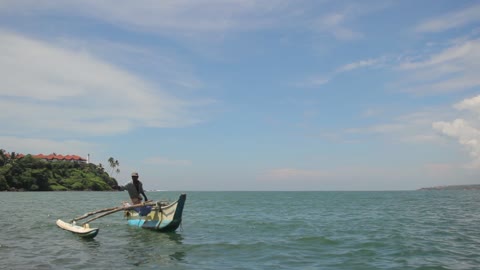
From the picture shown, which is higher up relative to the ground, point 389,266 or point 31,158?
point 31,158

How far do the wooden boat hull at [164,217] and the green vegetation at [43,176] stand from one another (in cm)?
12987

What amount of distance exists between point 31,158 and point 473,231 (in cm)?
15792

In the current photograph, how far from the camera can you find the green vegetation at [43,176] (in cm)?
13850

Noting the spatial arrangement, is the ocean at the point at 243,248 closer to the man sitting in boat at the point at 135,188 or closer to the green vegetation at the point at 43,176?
the man sitting in boat at the point at 135,188

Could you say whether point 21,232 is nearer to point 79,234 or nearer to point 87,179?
point 79,234

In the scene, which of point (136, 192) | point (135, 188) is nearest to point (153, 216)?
point (136, 192)

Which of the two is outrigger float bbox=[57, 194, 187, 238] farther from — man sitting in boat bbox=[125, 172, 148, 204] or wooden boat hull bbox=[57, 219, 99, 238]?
man sitting in boat bbox=[125, 172, 148, 204]

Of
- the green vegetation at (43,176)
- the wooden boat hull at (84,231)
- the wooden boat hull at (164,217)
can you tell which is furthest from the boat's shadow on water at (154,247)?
the green vegetation at (43,176)

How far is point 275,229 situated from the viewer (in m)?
27.0

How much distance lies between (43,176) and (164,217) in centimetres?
14479

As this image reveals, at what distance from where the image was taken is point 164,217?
930 inches

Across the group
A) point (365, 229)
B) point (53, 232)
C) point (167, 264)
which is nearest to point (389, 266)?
point (167, 264)

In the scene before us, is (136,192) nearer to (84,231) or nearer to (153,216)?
(153,216)

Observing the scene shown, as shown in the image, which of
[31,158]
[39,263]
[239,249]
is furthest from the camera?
[31,158]
